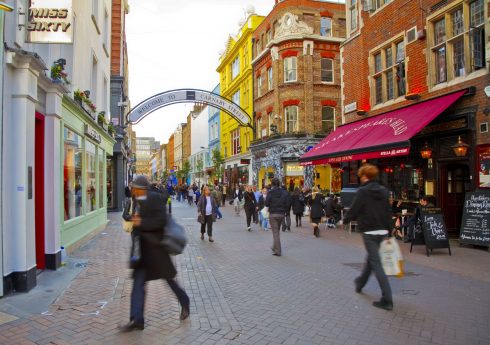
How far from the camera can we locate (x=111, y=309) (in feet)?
18.4

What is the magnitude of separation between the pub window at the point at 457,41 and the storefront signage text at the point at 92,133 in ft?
33.1

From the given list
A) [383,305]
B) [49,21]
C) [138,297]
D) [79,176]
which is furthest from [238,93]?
[138,297]

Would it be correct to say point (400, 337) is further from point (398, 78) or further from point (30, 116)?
point (398, 78)

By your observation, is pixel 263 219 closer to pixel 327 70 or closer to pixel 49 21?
pixel 49 21

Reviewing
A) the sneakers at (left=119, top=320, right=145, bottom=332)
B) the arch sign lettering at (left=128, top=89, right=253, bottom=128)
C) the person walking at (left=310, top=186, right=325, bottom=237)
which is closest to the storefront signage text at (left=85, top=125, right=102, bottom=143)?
the person walking at (left=310, top=186, right=325, bottom=237)

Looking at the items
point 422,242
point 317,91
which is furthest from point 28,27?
point 317,91

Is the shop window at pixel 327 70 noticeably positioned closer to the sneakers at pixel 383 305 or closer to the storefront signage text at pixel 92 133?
the storefront signage text at pixel 92 133

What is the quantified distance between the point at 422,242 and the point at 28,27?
9290 mm

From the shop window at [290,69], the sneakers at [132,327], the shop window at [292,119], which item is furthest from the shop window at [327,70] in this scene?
the sneakers at [132,327]

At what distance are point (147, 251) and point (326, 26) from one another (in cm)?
2908

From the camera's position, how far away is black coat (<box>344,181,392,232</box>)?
231 inches

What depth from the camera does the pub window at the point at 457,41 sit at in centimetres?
1123

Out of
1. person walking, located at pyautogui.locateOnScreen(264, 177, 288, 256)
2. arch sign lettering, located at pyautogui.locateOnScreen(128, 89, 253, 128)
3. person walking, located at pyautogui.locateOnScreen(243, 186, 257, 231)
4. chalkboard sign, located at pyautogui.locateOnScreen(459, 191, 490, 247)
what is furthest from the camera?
arch sign lettering, located at pyautogui.locateOnScreen(128, 89, 253, 128)

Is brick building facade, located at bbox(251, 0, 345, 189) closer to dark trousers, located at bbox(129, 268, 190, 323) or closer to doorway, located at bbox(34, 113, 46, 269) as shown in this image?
doorway, located at bbox(34, 113, 46, 269)
